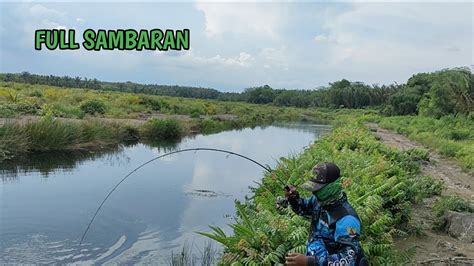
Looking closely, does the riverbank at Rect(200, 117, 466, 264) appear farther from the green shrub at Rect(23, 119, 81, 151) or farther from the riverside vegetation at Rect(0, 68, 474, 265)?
the green shrub at Rect(23, 119, 81, 151)

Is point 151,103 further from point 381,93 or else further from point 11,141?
point 381,93

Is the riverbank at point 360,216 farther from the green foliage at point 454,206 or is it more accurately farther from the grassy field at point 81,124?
the grassy field at point 81,124

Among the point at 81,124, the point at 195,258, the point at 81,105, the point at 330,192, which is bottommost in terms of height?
the point at 195,258

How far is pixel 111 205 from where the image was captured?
11.6 metres

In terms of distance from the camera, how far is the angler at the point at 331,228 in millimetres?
3092

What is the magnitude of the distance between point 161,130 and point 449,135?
15999mm

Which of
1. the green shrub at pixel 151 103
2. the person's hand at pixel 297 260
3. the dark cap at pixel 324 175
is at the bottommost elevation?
the person's hand at pixel 297 260

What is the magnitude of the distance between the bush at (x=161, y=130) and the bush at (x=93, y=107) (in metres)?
5.00

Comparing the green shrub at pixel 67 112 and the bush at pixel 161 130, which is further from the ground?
the green shrub at pixel 67 112

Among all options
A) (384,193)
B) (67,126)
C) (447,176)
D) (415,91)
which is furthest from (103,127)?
(415,91)

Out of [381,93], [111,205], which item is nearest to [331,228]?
[111,205]

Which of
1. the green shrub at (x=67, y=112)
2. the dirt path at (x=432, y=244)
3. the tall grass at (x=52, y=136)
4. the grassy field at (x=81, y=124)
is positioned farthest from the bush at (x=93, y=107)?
the dirt path at (x=432, y=244)

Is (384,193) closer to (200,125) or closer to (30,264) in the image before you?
(30,264)

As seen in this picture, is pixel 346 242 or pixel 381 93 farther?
pixel 381 93
